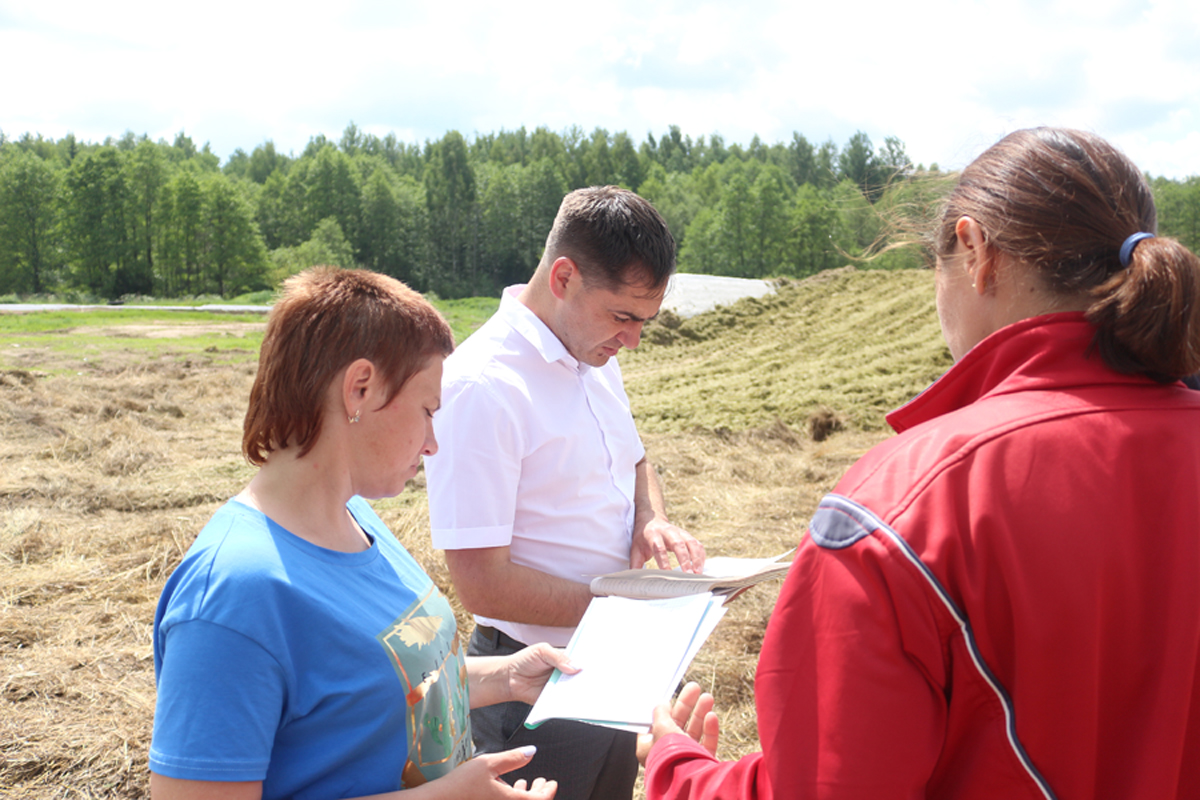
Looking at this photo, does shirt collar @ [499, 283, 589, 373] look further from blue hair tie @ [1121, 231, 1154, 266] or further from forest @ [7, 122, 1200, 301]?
forest @ [7, 122, 1200, 301]

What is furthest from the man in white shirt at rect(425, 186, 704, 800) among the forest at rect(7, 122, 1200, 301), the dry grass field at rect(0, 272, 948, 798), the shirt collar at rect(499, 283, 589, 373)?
the forest at rect(7, 122, 1200, 301)

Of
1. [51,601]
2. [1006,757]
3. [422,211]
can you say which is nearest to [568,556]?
[1006,757]

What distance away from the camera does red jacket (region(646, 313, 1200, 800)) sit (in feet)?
3.27

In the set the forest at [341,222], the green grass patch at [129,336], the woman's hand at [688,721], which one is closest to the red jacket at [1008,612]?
the woman's hand at [688,721]

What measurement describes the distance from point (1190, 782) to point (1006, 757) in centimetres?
28

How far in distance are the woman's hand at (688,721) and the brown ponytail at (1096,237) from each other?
88 centimetres

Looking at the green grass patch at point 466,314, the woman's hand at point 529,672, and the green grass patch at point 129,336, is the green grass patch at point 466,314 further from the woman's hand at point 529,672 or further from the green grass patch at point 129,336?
the woman's hand at point 529,672

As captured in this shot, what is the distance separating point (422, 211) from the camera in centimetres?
7425

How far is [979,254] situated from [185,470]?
8489 millimetres

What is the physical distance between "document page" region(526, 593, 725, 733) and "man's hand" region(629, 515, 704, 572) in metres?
0.41

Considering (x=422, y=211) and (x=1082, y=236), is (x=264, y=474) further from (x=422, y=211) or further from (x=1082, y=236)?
(x=422, y=211)

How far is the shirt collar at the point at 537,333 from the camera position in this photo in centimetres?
242

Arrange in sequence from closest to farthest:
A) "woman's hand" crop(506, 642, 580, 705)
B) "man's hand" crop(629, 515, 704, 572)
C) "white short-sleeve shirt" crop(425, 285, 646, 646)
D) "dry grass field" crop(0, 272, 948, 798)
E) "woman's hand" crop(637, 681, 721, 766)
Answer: "woman's hand" crop(637, 681, 721, 766) < "woman's hand" crop(506, 642, 580, 705) < "white short-sleeve shirt" crop(425, 285, 646, 646) < "man's hand" crop(629, 515, 704, 572) < "dry grass field" crop(0, 272, 948, 798)

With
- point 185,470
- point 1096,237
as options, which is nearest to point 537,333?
point 1096,237
